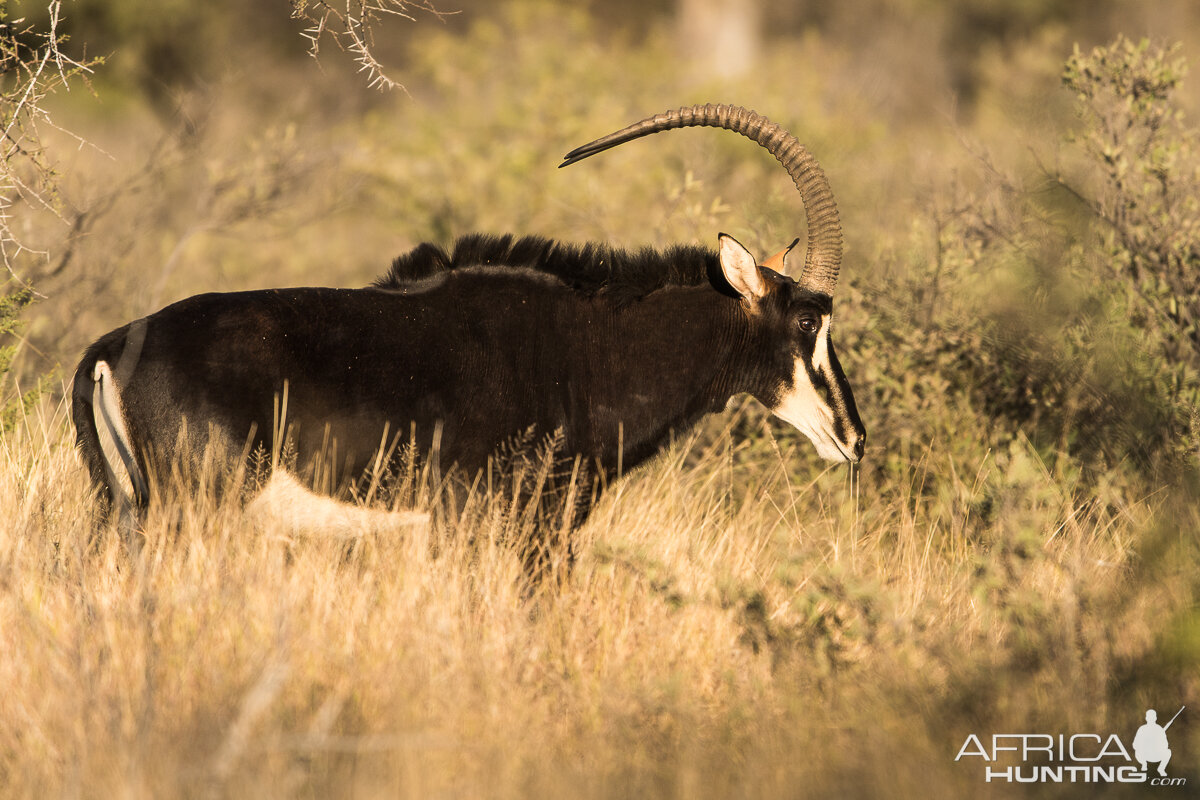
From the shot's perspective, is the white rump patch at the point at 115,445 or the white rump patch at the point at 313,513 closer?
the white rump patch at the point at 115,445

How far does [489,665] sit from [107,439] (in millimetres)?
1740

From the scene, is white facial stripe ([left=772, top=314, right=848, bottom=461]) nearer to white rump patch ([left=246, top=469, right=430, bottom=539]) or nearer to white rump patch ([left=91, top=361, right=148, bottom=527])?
white rump patch ([left=246, top=469, right=430, bottom=539])

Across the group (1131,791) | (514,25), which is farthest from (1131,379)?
(514,25)

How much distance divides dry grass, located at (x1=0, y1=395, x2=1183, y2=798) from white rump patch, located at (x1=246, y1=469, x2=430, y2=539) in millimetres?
70

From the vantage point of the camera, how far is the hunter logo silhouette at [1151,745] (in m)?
3.68

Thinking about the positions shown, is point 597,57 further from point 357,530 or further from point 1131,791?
point 1131,791

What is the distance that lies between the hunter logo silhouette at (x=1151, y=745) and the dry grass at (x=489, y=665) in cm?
15

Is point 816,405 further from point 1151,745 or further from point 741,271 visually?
point 1151,745

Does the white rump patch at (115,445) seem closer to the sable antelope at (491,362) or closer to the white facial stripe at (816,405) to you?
the sable antelope at (491,362)

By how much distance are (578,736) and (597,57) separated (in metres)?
11.3

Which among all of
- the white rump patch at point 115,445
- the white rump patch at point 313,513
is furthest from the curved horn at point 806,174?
the white rump patch at point 115,445

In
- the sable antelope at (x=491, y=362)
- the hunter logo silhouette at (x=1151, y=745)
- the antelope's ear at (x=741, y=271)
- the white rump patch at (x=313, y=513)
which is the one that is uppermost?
the antelope's ear at (x=741, y=271)

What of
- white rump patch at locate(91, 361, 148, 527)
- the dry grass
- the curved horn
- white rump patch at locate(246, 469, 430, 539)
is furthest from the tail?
the curved horn

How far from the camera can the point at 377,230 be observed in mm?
15914
